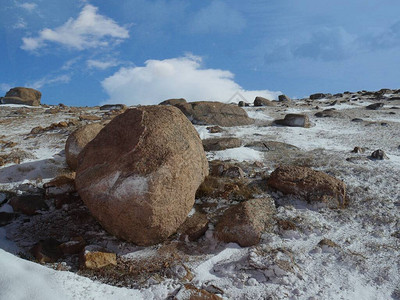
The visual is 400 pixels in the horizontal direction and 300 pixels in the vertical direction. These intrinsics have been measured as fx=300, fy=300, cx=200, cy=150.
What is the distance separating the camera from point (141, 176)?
4.31 m

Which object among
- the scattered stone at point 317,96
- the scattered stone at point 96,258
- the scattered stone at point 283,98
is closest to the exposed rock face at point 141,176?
the scattered stone at point 96,258

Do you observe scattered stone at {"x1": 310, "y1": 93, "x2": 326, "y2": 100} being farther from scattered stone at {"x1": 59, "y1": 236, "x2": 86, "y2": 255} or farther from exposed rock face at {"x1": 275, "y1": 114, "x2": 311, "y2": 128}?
scattered stone at {"x1": 59, "y1": 236, "x2": 86, "y2": 255}

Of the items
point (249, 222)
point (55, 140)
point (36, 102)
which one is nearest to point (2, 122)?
point (55, 140)

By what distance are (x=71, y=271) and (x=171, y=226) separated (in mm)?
1508

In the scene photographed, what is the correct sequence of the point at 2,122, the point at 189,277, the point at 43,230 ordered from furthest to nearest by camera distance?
the point at 2,122
the point at 43,230
the point at 189,277

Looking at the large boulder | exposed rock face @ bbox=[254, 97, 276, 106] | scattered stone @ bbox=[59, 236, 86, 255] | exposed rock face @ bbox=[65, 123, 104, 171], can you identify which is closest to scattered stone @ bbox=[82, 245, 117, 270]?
scattered stone @ bbox=[59, 236, 86, 255]

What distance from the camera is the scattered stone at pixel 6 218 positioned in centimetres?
532

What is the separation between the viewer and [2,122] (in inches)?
575

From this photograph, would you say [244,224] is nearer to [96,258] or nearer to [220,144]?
[96,258]

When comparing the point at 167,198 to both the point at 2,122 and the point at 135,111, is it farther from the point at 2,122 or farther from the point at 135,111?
the point at 2,122

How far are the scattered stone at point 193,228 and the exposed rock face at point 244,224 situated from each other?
242 millimetres

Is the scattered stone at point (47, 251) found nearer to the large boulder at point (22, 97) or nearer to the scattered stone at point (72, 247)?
the scattered stone at point (72, 247)

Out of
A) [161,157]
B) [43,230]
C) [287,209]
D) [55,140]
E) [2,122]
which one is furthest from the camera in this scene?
[2,122]

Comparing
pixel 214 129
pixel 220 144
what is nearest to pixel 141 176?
pixel 220 144
